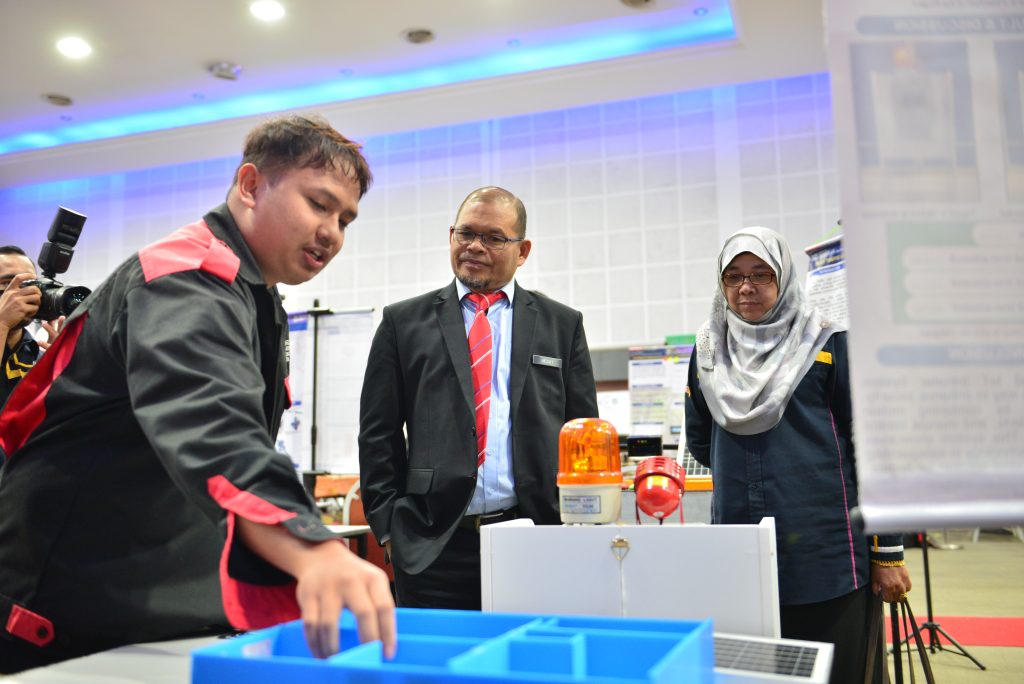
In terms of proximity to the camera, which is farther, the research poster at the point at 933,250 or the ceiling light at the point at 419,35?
the ceiling light at the point at 419,35

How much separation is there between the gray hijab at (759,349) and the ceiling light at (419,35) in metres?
4.04

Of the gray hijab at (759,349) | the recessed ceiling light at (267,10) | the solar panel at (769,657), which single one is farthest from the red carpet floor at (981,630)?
the recessed ceiling light at (267,10)

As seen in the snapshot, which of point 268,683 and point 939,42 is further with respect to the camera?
point 939,42

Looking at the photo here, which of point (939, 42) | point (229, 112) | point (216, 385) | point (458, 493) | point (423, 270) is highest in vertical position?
point (229, 112)

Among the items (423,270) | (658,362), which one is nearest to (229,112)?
(423,270)

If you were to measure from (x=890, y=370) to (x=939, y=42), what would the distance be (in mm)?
354

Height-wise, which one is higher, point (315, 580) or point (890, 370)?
point (890, 370)

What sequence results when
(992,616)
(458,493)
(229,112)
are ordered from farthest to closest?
(229,112) → (992,616) → (458,493)

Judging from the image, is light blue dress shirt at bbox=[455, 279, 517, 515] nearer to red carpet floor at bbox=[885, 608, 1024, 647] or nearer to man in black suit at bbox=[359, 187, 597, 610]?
Result: man in black suit at bbox=[359, 187, 597, 610]

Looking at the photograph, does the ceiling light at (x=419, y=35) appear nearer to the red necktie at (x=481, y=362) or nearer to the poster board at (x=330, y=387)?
the poster board at (x=330, y=387)

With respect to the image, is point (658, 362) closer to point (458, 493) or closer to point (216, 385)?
point (458, 493)

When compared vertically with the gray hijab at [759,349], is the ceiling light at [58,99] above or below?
above

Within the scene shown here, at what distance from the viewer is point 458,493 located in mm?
2121

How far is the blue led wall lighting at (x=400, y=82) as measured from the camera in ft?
19.8
